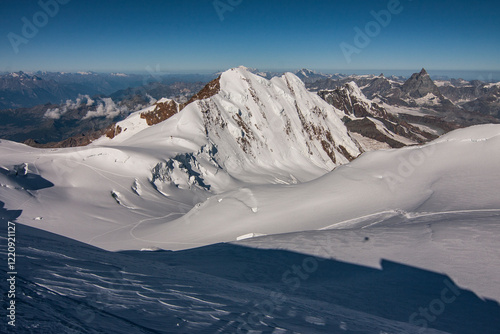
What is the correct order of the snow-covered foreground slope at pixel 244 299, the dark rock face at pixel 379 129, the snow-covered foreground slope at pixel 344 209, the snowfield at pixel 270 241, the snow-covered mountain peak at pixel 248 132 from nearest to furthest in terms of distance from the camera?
the snow-covered foreground slope at pixel 244 299 < the snowfield at pixel 270 241 < the snow-covered foreground slope at pixel 344 209 < the snow-covered mountain peak at pixel 248 132 < the dark rock face at pixel 379 129

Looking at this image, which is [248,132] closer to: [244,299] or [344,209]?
[344,209]

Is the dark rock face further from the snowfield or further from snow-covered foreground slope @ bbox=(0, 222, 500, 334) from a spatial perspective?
snow-covered foreground slope @ bbox=(0, 222, 500, 334)

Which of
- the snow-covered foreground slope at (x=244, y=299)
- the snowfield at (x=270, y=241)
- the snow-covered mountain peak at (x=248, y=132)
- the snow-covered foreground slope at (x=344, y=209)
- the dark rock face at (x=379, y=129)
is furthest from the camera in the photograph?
the dark rock face at (x=379, y=129)

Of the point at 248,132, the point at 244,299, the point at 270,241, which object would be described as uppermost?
the point at 248,132

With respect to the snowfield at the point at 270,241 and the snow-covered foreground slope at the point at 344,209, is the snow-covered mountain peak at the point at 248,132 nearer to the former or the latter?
the snowfield at the point at 270,241

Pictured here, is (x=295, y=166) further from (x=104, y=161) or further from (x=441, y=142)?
(x=441, y=142)

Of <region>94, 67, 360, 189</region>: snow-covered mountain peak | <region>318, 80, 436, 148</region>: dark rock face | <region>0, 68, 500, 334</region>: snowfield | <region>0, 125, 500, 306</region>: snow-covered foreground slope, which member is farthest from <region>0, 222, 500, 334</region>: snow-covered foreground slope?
<region>318, 80, 436, 148</region>: dark rock face

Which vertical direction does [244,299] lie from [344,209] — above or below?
below

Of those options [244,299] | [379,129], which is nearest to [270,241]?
[244,299]

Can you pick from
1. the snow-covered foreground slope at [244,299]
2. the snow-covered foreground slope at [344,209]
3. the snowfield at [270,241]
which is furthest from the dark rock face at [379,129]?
the snow-covered foreground slope at [244,299]

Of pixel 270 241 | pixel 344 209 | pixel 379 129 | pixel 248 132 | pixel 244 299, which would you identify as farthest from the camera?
pixel 379 129
